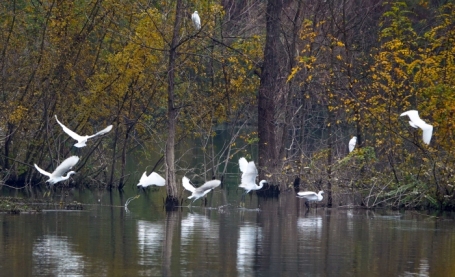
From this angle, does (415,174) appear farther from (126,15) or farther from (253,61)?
(126,15)

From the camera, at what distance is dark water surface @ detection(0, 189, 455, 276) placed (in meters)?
12.6

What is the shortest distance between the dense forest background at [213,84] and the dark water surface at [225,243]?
2.56m

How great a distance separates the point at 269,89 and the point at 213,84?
5.55 ft

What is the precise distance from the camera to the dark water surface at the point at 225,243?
41.3ft

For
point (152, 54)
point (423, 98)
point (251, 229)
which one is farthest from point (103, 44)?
point (251, 229)

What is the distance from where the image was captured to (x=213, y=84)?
1134 inches

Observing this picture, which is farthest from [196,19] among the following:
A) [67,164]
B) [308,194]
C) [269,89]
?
[269,89]

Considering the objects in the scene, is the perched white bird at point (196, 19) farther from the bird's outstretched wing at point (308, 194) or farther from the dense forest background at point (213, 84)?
the bird's outstretched wing at point (308, 194)

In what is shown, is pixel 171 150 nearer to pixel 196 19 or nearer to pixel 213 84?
pixel 196 19

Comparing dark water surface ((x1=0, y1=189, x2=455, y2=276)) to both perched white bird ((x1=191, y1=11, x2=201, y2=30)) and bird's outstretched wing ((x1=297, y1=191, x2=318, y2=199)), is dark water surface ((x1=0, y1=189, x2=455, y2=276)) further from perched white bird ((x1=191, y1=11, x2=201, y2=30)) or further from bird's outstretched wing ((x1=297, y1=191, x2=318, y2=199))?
perched white bird ((x1=191, y1=11, x2=201, y2=30))

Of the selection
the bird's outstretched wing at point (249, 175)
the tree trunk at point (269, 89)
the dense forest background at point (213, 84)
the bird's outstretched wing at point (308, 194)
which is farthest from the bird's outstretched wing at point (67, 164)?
the tree trunk at point (269, 89)

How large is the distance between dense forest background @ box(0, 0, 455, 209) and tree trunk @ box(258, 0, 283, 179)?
0.03m

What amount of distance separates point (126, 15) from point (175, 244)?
13.5 meters

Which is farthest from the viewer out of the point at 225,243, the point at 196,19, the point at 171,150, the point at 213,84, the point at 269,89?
the point at 269,89
